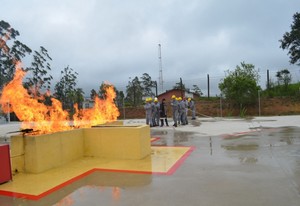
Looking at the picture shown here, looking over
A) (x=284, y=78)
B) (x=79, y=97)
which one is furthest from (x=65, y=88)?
(x=284, y=78)

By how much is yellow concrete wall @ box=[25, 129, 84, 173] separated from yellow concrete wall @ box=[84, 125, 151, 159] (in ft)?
1.30

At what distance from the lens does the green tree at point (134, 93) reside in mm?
32312

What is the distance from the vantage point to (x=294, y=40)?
103 feet

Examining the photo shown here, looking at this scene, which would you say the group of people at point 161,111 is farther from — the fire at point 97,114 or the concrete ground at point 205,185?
the concrete ground at point 205,185

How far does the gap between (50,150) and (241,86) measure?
2107cm

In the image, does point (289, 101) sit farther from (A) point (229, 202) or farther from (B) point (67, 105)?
(A) point (229, 202)

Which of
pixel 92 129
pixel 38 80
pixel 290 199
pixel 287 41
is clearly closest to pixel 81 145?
pixel 92 129

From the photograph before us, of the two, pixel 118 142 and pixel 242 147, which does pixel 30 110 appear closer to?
pixel 118 142

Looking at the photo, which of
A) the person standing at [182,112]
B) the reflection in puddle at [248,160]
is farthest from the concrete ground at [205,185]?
the person standing at [182,112]

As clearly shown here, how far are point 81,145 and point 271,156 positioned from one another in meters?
5.08

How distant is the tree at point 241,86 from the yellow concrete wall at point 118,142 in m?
18.7

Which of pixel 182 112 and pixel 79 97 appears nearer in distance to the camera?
pixel 182 112

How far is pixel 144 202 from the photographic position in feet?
15.9

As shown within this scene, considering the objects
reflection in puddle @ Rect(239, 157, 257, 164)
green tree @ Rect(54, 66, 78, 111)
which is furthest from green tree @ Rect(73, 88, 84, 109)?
reflection in puddle @ Rect(239, 157, 257, 164)
